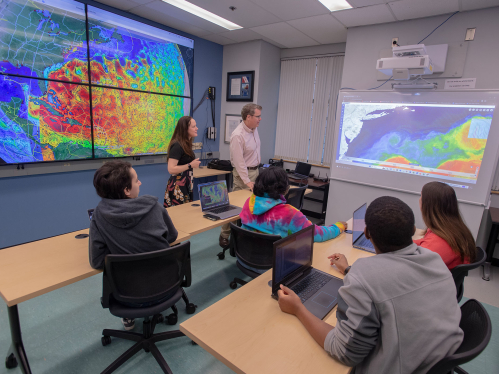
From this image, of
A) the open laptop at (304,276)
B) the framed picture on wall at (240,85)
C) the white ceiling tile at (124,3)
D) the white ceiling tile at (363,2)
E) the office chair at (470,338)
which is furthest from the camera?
the framed picture on wall at (240,85)

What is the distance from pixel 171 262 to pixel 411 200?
10.0 ft

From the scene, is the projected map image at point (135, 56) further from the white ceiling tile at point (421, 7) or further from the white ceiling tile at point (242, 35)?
the white ceiling tile at point (421, 7)

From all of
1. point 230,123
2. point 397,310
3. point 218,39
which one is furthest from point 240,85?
Answer: point 397,310

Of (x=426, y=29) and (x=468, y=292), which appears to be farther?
(x=426, y=29)

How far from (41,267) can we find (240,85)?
4.03 meters

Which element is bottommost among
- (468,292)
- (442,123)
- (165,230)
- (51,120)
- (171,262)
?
(468,292)

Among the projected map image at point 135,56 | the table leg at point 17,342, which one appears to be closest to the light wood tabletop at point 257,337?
the table leg at point 17,342

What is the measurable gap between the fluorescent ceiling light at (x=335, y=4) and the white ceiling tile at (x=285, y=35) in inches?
28.1

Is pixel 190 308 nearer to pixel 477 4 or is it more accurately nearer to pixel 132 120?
pixel 132 120

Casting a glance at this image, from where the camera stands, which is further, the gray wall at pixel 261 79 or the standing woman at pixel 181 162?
the gray wall at pixel 261 79

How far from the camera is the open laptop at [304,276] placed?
1278 mm

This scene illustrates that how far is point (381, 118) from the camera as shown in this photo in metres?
3.46

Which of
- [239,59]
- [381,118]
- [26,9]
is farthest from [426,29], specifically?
[26,9]

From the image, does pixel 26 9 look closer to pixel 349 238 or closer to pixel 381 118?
pixel 349 238
